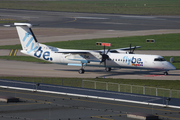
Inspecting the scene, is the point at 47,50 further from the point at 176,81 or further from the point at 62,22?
the point at 62,22

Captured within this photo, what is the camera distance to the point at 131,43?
9512 cm

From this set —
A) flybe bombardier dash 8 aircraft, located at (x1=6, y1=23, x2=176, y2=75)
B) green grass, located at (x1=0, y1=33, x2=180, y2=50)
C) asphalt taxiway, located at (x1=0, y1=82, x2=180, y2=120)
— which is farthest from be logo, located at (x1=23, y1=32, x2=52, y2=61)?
green grass, located at (x1=0, y1=33, x2=180, y2=50)

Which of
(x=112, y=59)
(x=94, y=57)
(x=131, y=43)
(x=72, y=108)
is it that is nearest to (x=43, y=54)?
(x=94, y=57)

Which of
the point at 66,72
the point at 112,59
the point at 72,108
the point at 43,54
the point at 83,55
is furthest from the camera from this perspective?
the point at 43,54

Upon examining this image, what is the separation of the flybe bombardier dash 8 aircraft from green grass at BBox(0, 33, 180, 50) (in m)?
25.4

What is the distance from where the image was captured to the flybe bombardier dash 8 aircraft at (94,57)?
57.4m

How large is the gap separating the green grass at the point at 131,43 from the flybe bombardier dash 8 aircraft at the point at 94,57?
25.4 metres

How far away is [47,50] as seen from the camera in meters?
62.8

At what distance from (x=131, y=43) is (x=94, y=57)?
3622cm

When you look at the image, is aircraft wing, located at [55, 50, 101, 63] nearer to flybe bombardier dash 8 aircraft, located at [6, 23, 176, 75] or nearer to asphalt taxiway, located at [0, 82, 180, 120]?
flybe bombardier dash 8 aircraft, located at [6, 23, 176, 75]

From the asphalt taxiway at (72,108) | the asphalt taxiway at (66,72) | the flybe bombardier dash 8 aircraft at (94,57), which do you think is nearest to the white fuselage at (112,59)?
the flybe bombardier dash 8 aircraft at (94,57)

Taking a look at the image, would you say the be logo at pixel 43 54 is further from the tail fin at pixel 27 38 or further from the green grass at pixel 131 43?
the green grass at pixel 131 43

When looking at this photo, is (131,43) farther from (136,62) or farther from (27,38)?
(27,38)

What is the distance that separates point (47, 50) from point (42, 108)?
30.1m
